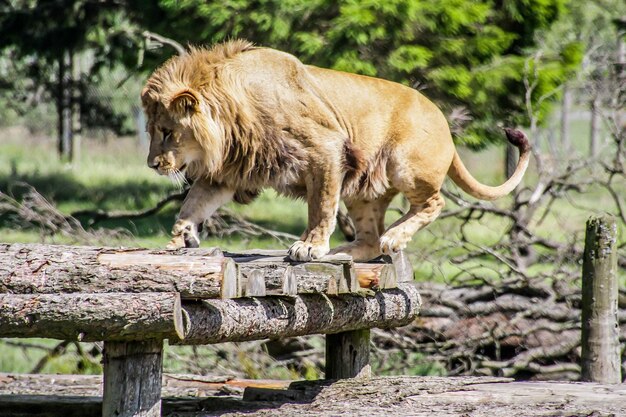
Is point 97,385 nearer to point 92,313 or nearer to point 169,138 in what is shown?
point 169,138

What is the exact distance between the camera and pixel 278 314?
17.9 feet

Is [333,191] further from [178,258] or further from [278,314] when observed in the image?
[178,258]

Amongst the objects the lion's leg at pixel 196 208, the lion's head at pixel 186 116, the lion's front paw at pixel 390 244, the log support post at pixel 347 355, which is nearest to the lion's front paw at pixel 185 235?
the lion's leg at pixel 196 208

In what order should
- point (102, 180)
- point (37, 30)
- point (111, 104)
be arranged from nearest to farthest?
point (37, 30) → point (102, 180) → point (111, 104)

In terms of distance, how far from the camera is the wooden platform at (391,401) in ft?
18.4

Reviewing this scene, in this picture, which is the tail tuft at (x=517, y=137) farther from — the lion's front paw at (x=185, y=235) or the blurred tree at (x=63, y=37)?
the blurred tree at (x=63, y=37)

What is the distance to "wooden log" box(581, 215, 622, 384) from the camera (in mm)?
6691

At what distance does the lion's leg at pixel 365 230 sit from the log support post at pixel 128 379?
251cm

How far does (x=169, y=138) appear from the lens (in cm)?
591

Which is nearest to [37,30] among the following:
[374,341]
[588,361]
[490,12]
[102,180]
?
[102,180]

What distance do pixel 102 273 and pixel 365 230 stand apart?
294 centimetres

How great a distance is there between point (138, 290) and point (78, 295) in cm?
26

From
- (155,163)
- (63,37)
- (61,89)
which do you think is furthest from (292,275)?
(61,89)

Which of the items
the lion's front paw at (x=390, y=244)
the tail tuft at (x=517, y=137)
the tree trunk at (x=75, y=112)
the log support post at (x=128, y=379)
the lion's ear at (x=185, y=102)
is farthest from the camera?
the tree trunk at (x=75, y=112)
